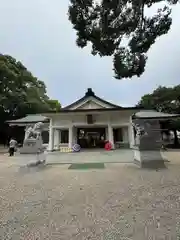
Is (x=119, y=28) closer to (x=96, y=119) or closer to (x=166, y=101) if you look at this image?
(x=96, y=119)

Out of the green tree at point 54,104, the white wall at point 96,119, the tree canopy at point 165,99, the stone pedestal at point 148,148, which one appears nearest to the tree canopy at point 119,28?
the stone pedestal at point 148,148

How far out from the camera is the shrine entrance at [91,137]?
74.0 ft

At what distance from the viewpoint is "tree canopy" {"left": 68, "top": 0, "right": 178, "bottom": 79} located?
623 cm

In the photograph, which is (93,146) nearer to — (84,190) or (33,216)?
(84,190)

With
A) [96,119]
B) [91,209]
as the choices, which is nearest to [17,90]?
[96,119]

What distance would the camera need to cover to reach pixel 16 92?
25438 millimetres

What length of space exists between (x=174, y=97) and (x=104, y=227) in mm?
25339

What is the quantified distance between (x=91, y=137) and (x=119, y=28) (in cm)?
Answer: 1775

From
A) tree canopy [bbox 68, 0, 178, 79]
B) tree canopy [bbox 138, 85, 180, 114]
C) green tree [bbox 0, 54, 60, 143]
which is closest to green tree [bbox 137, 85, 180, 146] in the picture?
tree canopy [bbox 138, 85, 180, 114]

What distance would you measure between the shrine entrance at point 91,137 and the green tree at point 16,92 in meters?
4.49

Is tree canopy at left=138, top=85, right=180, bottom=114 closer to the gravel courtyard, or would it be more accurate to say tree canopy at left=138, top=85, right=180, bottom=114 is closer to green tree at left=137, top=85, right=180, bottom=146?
green tree at left=137, top=85, right=180, bottom=146

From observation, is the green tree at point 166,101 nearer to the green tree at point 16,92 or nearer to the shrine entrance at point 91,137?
the shrine entrance at point 91,137

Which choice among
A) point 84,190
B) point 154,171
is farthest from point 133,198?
point 154,171

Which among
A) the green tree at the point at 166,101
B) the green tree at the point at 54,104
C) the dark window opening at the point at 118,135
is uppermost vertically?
the green tree at the point at 54,104
